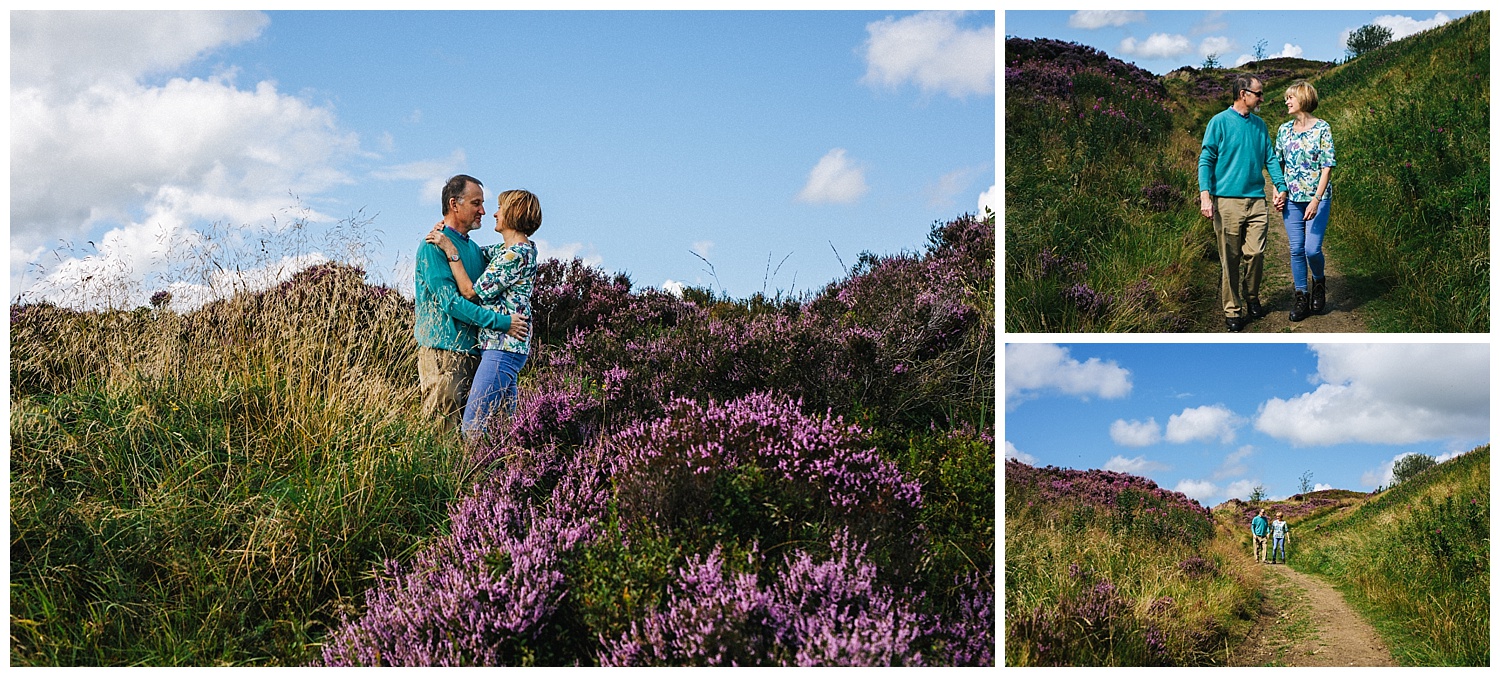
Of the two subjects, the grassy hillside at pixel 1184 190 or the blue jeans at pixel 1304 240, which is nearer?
the grassy hillside at pixel 1184 190

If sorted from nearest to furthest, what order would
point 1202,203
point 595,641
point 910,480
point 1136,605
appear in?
point 595,641, point 1136,605, point 910,480, point 1202,203

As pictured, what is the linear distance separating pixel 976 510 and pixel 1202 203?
7.34 feet

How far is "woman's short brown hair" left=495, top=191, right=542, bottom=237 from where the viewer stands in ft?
16.7

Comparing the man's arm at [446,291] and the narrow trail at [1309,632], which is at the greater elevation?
the man's arm at [446,291]

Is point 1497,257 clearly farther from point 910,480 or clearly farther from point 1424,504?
point 910,480

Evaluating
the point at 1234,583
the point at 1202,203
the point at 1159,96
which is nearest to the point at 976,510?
the point at 1234,583

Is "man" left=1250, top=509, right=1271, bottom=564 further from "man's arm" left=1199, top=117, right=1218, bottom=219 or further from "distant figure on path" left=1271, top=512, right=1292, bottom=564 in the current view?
"man's arm" left=1199, top=117, right=1218, bottom=219

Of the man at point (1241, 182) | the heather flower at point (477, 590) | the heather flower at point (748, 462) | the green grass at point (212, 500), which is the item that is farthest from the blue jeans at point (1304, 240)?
the green grass at point (212, 500)

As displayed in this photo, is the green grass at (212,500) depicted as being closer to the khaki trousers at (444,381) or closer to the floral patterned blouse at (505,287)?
the khaki trousers at (444,381)

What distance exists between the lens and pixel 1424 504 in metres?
3.75

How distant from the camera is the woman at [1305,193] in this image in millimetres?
4406

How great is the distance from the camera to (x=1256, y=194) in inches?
182

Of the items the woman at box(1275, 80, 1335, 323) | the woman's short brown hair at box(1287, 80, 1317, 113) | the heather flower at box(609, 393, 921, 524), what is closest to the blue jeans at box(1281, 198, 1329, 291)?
the woman at box(1275, 80, 1335, 323)

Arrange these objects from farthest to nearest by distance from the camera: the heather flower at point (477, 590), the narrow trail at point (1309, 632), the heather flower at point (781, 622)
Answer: the narrow trail at point (1309, 632), the heather flower at point (477, 590), the heather flower at point (781, 622)
